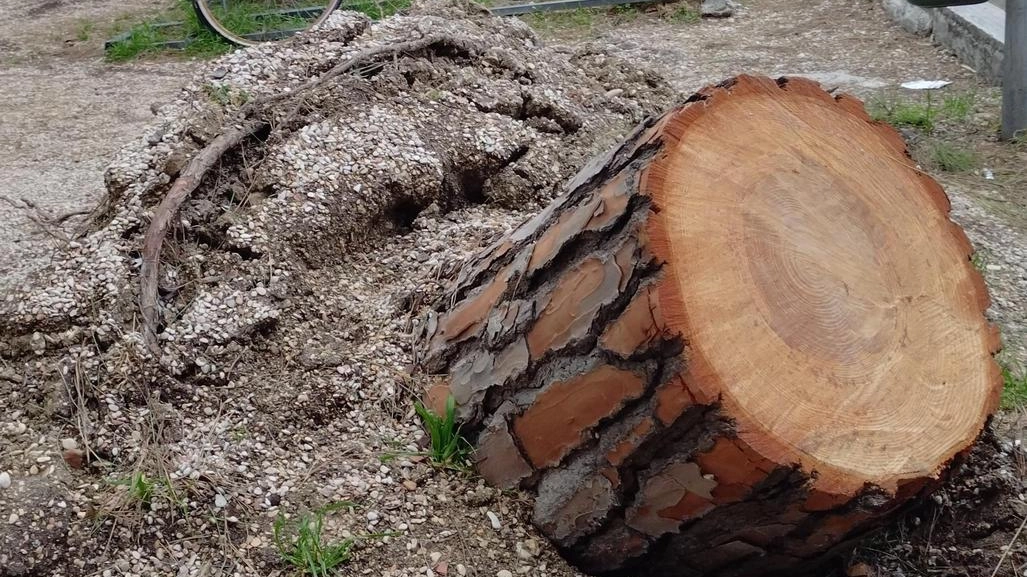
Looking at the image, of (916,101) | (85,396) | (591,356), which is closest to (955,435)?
(591,356)

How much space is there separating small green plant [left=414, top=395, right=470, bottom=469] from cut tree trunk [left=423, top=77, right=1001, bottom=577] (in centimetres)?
13

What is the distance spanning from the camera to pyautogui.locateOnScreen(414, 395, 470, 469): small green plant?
2.07 metres

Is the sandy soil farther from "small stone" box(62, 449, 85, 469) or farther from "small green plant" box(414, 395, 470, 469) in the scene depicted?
"small green plant" box(414, 395, 470, 469)

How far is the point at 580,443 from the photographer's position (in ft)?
5.84

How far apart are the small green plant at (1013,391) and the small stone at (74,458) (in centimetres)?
217

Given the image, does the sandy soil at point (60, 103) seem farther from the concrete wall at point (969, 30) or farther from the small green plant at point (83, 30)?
the concrete wall at point (969, 30)

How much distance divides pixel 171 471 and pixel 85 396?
0.30 meters

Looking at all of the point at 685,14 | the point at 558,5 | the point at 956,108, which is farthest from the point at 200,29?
the point at 956,108

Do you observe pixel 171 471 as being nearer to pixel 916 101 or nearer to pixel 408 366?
pixel 408 366

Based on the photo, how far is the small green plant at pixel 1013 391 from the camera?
2.23 metres

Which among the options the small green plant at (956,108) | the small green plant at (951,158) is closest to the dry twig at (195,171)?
the small green plant at (951,158)

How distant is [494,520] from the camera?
6.46 ft

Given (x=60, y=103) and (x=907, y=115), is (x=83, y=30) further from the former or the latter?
(x=907, y=115)

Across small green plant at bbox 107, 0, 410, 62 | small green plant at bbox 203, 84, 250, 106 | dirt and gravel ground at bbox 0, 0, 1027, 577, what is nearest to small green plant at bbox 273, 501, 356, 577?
dirt and gravel ground at bbox 0, 0, 1027, 577
